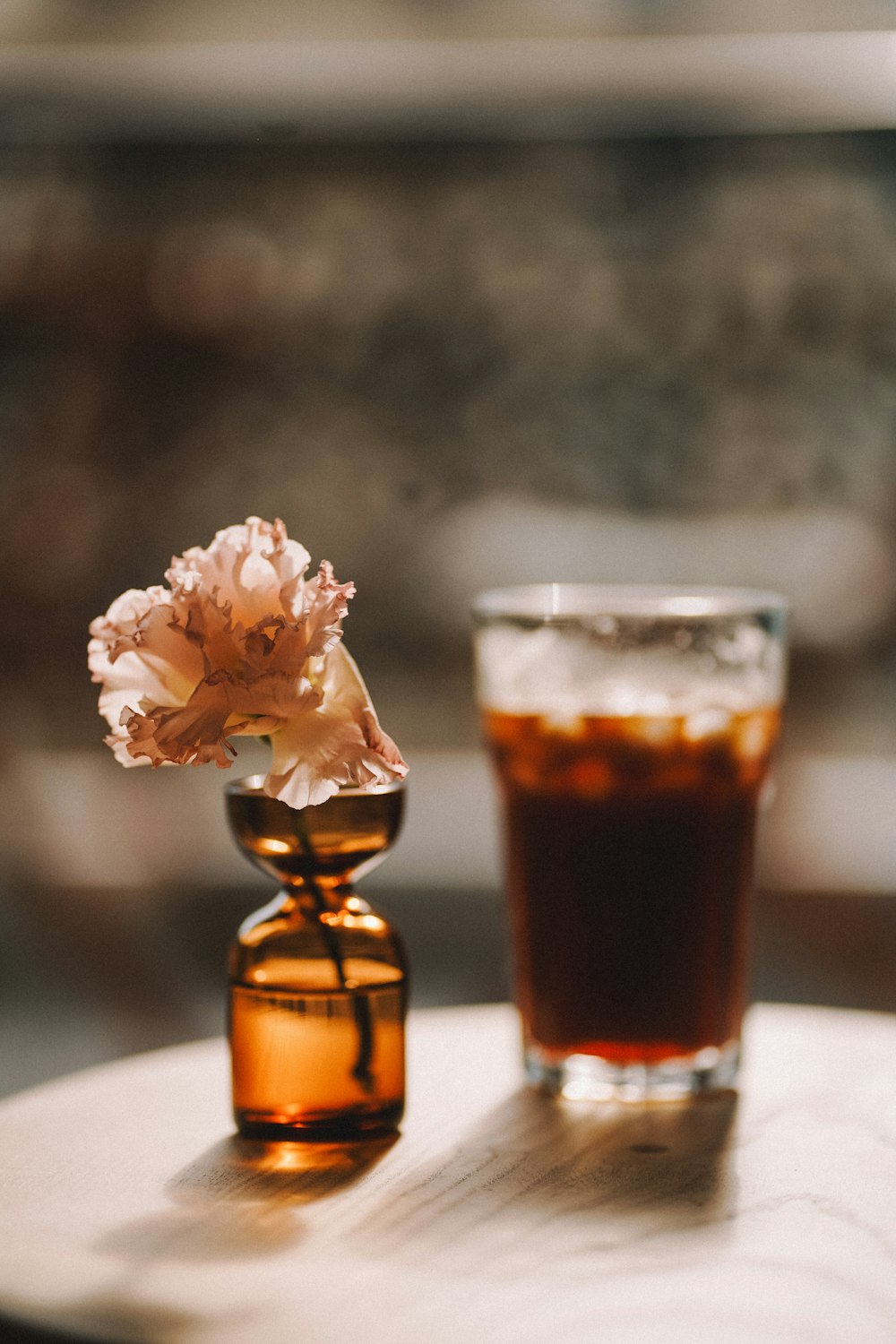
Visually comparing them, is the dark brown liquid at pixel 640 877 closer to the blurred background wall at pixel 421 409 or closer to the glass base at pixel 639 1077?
the glass base at pixel 639 1077

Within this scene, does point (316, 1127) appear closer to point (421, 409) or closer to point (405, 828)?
point (405, 828)

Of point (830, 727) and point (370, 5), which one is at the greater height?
point (370, 5)

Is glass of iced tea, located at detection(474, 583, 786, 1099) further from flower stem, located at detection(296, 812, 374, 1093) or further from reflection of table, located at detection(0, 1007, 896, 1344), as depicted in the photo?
flower stem, located at detection(296, 812, 374, 1093)

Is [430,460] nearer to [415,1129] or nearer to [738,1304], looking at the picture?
[415,1129]

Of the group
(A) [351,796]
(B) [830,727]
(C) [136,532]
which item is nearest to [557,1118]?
(A) [351,796]

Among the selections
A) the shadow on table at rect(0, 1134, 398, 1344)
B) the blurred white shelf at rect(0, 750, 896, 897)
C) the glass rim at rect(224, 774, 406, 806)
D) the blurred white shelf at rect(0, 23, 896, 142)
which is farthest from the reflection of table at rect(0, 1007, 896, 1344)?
the blurred white shelf at rect(0, 23, 896, 142)
